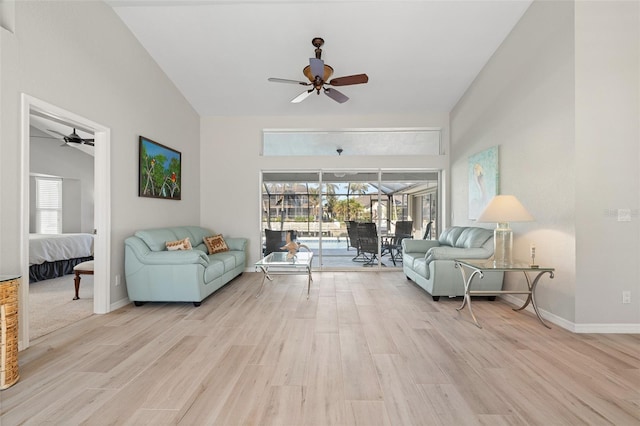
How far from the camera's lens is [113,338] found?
280 cm

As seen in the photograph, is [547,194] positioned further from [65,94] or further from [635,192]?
[65,94]

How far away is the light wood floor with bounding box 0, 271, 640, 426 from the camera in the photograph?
1723 millimetres

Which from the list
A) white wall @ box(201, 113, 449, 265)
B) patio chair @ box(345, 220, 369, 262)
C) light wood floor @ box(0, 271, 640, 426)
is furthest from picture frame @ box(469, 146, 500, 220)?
patio chair @ box(345, 220, 369, 262)

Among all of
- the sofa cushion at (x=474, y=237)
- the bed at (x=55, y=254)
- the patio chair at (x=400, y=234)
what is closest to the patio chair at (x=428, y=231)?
Result: the patio chair at (x=400, y=234)

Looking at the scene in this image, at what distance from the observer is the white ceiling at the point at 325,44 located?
372 centimetres

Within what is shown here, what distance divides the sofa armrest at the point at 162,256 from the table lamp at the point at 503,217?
3.44 metres

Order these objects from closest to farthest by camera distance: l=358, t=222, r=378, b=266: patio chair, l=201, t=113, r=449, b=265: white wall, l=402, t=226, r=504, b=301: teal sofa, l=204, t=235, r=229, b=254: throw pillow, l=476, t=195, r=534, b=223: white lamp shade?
l=476, t=195, r=534, b=223: white lamp shade < l=402, t=226, r=504, b=301: teal sofa < l=204, t=235, r=229, b=254: throw pillow < l=201, t=113, r=449, b=265: white wall < l=358, t=222, r=378, b=266: patio chair

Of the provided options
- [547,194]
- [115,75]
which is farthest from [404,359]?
[115,75]

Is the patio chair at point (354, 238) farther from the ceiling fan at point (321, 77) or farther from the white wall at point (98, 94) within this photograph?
the white wall at point (98, 94)

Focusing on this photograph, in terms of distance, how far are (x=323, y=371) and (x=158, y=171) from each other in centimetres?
396

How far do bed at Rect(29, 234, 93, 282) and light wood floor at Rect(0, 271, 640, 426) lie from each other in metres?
2.70

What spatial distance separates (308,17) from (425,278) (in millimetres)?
3808

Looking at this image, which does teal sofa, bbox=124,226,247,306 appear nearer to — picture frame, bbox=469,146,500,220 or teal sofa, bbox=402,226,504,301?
teal sofa, bbox=402,226,504,301

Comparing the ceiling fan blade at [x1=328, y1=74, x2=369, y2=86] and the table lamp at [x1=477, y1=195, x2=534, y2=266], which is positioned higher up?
the ceiling fan blade at [x1=328, y1=74, x2=369, y2=86]
